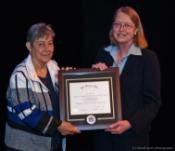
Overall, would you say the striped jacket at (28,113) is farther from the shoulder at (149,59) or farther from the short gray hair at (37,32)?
the shoulder at (149,59)

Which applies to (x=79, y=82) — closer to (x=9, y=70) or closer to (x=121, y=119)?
(x=121, y=119)

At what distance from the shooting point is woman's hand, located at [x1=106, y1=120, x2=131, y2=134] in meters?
2.49

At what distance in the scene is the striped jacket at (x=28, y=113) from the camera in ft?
7.83

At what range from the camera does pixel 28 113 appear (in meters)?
2.39

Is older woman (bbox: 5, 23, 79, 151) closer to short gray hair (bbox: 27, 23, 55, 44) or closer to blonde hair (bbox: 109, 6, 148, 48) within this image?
short gray hair (bbox: 27, 23, 55, 44)

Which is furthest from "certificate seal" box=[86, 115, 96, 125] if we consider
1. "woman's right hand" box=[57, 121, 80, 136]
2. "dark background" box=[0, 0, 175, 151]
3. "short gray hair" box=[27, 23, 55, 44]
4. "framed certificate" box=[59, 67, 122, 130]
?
"dark background" box=[0, 0, 175, 151]

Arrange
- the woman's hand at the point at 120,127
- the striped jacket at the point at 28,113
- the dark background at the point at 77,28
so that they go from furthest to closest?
the dark background at the point at 77,28 < the woman's hand at the point at 120,127 < the striped jacket at the point at 28,113

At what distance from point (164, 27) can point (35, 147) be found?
1.80m

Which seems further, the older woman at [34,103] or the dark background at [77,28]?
the dark background at [77,28]

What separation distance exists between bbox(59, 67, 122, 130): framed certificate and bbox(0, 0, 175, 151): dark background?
1.10 metres

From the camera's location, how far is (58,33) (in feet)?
11.9

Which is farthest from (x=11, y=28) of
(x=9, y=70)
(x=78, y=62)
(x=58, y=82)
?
(x=58, y=82)

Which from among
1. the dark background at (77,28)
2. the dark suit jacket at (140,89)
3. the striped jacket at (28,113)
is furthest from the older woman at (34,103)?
Result: the dark background at (77,28)

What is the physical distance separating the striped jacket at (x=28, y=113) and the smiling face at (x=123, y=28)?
0.52 m
